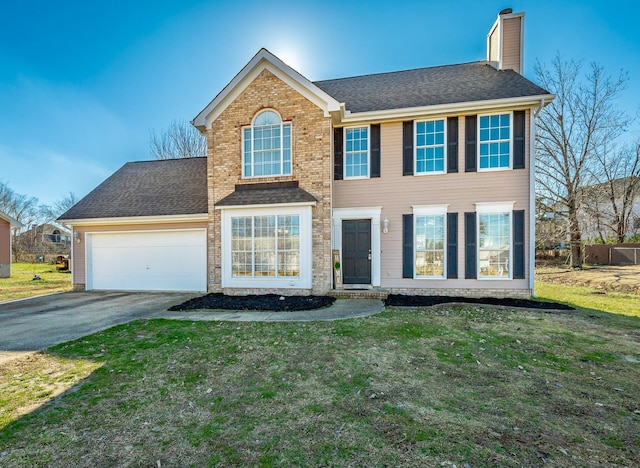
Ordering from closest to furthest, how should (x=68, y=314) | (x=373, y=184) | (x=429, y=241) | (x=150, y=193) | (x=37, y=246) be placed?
(x=68, y=314) → (x=429, y=241) → (x=373, y=184) → (x=150, y=193) → (x=37, y=246)

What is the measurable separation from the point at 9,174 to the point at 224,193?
1729 inches

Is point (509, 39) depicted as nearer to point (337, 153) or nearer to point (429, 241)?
point (337, 153)

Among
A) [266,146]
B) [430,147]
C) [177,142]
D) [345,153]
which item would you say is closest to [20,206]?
[177,142]

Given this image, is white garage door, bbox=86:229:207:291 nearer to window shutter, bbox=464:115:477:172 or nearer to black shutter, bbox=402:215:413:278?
black shutter, bbox=402:215:413:278

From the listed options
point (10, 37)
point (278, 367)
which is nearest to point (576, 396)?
point (278, 367)

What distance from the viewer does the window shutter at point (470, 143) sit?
9555mm

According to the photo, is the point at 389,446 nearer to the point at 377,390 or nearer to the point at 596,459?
the point at 377,390

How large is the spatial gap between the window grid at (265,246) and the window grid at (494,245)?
5848 millimetres

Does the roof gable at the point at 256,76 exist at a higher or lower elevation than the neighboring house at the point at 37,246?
higher

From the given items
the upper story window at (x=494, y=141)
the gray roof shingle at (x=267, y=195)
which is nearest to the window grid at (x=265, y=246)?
the gray roof shingle at (x=267, y=195)

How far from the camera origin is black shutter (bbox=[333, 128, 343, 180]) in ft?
33.9

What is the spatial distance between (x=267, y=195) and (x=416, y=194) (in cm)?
489

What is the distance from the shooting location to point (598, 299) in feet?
32.5

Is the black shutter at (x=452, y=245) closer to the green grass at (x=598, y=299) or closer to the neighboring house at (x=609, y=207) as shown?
the green grass at (x=598, y=299)
